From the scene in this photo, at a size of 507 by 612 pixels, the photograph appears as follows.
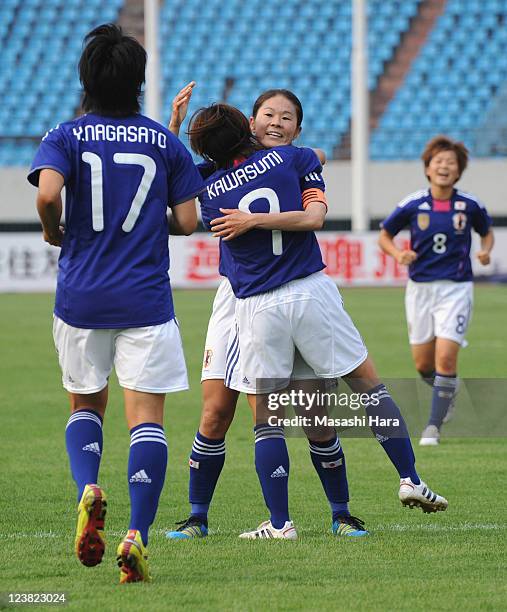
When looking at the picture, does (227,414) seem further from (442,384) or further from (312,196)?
(442,384)

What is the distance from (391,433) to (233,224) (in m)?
1.11

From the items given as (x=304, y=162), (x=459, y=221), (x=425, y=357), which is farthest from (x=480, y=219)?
(x=304, y=162)

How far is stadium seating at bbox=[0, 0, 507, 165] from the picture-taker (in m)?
29.9

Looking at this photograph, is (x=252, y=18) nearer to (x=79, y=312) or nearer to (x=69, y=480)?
(x=69, y=480)

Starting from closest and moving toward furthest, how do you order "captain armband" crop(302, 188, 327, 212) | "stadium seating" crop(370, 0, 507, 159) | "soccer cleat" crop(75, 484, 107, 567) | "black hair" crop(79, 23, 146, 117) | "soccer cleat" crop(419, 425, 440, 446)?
"soccer cleat" crop(75, 484, 107, 567)
"black hair" crop(79, 23, 146, 117)
"captain armband" crop(302, 188, 327, 212)
"soccer cleat" crop(419, 425, 440, 446)
"stadium seating" crop(370, 0, 507, 159)

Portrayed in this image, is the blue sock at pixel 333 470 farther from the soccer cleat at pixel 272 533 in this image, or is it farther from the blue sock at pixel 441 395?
the blue sock at pixel 441 395

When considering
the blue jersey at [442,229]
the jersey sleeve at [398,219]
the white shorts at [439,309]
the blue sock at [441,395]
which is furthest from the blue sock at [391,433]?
the jersey sleeve at [398,219]

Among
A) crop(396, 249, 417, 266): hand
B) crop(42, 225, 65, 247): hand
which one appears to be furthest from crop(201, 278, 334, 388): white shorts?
crop(396, 249, 417, 266): hand

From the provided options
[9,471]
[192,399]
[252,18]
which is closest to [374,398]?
[9,471]

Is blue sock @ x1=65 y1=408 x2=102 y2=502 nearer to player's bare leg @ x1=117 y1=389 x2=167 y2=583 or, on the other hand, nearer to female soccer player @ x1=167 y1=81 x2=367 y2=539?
player's bare leg @ x1=117 y1=389 x2=167 y2=583

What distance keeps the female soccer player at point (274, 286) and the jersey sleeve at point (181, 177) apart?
19.7 inches

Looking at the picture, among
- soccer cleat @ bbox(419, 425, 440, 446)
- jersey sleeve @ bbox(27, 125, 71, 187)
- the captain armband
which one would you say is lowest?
soccer cleat @ bbox(419, 425, 440, 446)

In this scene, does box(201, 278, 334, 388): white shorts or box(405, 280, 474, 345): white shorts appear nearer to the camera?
box(201, 278, 334, 388): white shorts

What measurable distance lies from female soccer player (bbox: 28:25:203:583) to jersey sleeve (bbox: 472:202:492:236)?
4612mm
